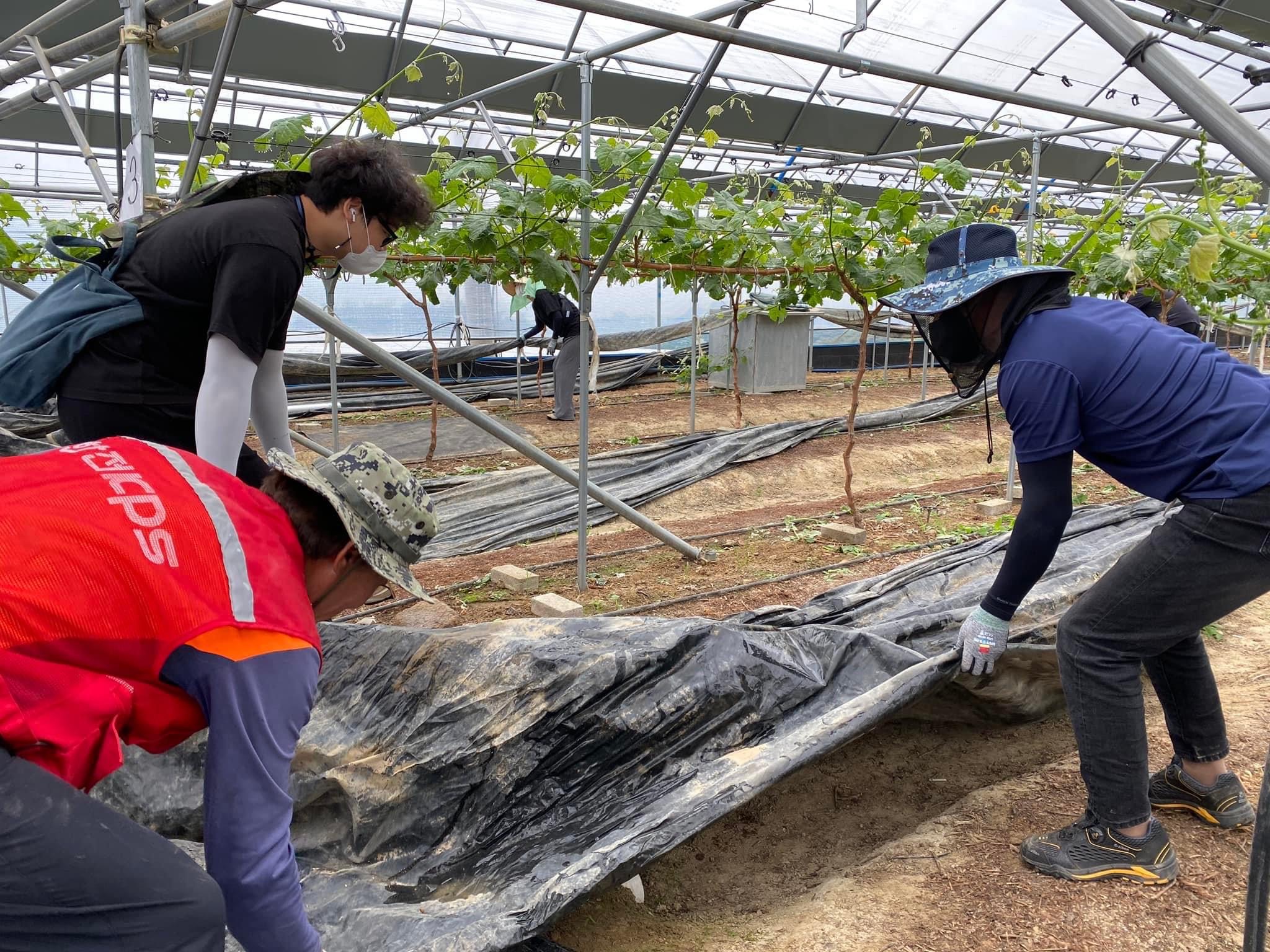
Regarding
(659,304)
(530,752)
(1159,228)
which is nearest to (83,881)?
(530,752)

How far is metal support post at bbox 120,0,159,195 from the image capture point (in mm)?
2254

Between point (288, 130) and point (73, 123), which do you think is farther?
point (288, 130)

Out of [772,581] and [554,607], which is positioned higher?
[554,607]

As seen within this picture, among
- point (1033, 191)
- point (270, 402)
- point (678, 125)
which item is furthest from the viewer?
point (1033, 191)

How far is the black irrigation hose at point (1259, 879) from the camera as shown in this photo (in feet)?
4.31

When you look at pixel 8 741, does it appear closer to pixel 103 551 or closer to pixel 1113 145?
pixel 103 551

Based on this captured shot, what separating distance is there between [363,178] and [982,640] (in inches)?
64.9

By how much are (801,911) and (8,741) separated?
1.51 m

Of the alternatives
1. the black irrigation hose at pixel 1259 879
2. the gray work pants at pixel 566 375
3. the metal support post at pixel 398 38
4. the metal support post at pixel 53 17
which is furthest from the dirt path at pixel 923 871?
the gray work pants at pixel 566 375

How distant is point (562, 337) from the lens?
9.04 m

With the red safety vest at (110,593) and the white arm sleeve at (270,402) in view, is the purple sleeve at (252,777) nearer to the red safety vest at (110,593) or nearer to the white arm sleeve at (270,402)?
the red safety vest at (110,593)

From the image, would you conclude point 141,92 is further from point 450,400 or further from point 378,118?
point 450,400

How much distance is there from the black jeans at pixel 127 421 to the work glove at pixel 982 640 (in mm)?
1626

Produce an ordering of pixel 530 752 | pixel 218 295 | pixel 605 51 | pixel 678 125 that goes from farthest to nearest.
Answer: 1. pixel 605 51
2. pixel 678 125
3. pixel 530 752
4. pixel 218 295
